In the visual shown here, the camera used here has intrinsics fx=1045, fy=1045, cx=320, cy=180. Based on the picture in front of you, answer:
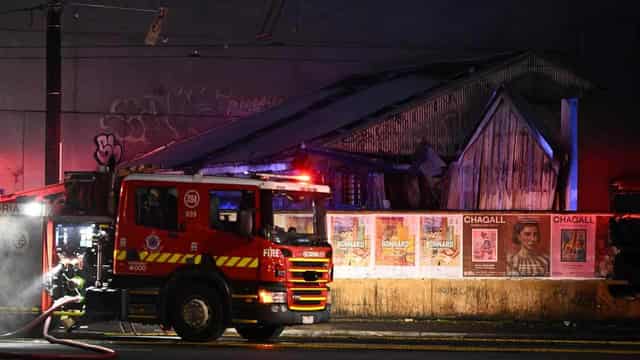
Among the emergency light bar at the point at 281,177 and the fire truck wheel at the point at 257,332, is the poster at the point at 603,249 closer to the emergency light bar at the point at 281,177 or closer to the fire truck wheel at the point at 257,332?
the emergency light bar at the point at 281,177

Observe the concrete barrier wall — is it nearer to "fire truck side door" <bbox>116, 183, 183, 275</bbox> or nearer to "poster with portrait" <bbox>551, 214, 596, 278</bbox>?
"poster with portrait" <bbox>551, 214, 596, 278</bbox>

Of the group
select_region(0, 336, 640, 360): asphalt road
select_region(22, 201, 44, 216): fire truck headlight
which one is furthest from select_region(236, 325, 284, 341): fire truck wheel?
select_region(22, 201, 44, 216): fire truck headlight

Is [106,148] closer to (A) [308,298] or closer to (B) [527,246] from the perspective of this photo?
(B) [527,246]

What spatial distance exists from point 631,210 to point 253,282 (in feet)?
30.3

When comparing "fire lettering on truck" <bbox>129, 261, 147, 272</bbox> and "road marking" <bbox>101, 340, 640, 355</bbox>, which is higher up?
"fire lettering on truck" <bbox>129, 261, 147, 272</bbox>

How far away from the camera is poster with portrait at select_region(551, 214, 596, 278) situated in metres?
21.7

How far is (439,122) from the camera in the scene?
25.4 meters

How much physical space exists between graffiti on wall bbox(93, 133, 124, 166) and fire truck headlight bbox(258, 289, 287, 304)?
48.9ft

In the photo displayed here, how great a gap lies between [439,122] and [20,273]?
11.3 metres

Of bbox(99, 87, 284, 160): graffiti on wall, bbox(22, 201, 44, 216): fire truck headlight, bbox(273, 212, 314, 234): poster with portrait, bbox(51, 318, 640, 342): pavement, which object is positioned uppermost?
bbox(99, 87, 284, 160): graffiti on wall

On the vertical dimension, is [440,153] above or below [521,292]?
above

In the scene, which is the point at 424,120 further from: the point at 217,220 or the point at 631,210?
the point at 217,220

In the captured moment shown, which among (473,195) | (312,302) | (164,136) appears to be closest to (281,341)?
(312,302)

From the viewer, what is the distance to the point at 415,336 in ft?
62.6
